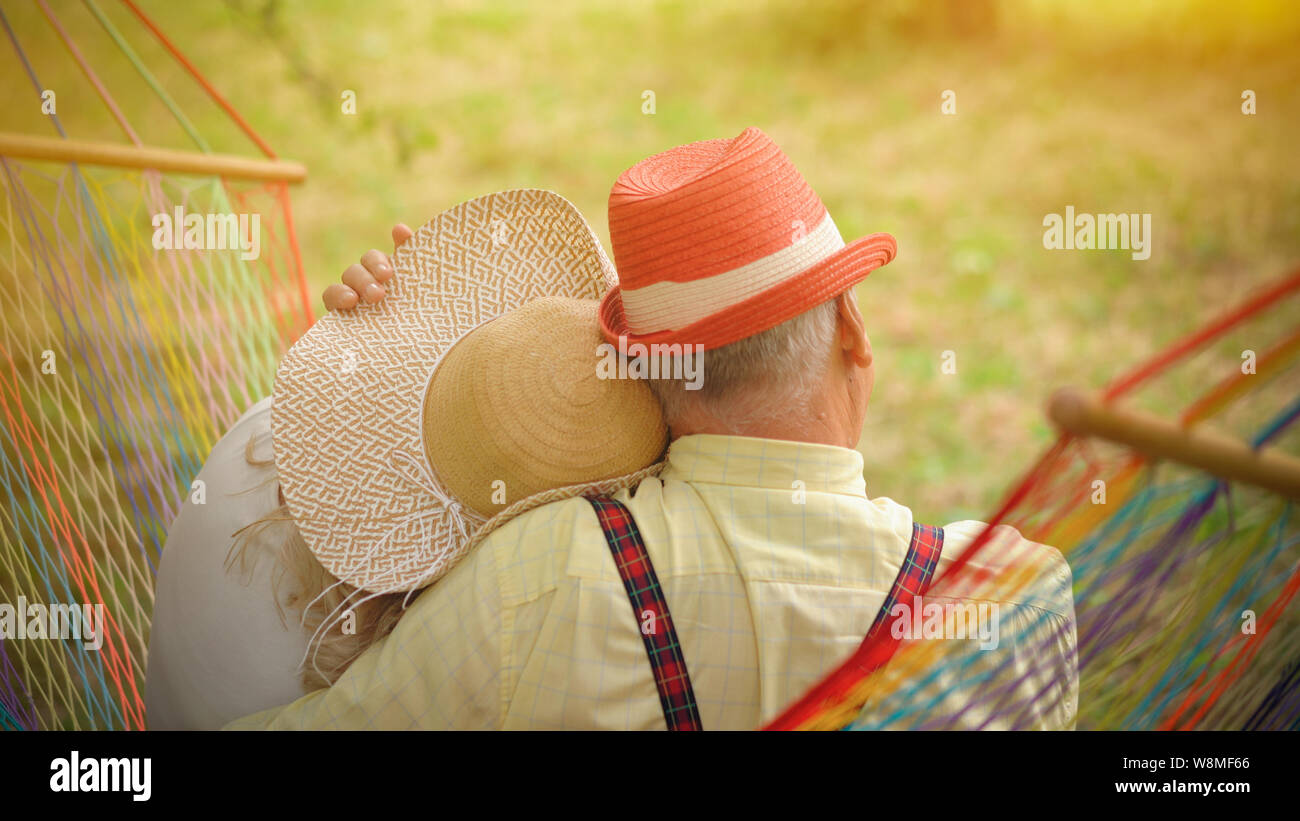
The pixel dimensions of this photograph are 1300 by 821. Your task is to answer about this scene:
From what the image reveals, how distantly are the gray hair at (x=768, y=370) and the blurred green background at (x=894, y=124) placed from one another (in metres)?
2.17

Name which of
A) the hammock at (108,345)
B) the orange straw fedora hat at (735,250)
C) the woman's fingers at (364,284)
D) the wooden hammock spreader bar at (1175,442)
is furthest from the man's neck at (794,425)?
the hammock at (108,345)

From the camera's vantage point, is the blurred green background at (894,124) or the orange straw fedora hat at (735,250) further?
the blurred green background at (894,124)

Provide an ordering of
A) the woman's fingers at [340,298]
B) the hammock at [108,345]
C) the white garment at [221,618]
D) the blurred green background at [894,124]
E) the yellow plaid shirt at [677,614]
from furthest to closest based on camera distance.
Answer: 1. the blurred green background at [894,124]
2. the hammock at [108,345]
3. the woman's fingers at [340,298]
4. the white garment at [221,618]
5. the yellow plaid shirt at [677,614]

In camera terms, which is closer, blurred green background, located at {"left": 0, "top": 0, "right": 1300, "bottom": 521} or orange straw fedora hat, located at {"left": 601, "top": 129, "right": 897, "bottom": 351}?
orange straw fedora hat, located at {"left": 601, "top": 129, "right": 897, "bottom": 351}

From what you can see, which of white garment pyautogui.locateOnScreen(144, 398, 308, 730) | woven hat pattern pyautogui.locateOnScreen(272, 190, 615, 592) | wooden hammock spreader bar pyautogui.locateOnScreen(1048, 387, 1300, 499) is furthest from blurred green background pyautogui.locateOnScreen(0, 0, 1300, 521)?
wooden hammock spreader bar pyautogui.locateOnScreen(1048, 387, 1300, 499)

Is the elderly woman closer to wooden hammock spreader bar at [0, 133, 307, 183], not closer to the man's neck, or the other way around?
the man's neck

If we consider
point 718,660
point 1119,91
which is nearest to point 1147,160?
point 1119,91

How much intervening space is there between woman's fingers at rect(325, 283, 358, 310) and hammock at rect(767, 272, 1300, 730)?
2.70ft

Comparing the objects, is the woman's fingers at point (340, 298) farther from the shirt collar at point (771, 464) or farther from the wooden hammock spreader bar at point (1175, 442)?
the wooden hammock spreader bar at point (1175, 442)

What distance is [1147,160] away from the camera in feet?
14.7

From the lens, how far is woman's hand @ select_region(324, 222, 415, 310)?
4.88 feet

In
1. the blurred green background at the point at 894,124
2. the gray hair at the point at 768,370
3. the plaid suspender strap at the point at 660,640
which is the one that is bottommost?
the plaid suspender strap at the point at 660,640

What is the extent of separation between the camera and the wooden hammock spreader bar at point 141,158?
5.70 feet
